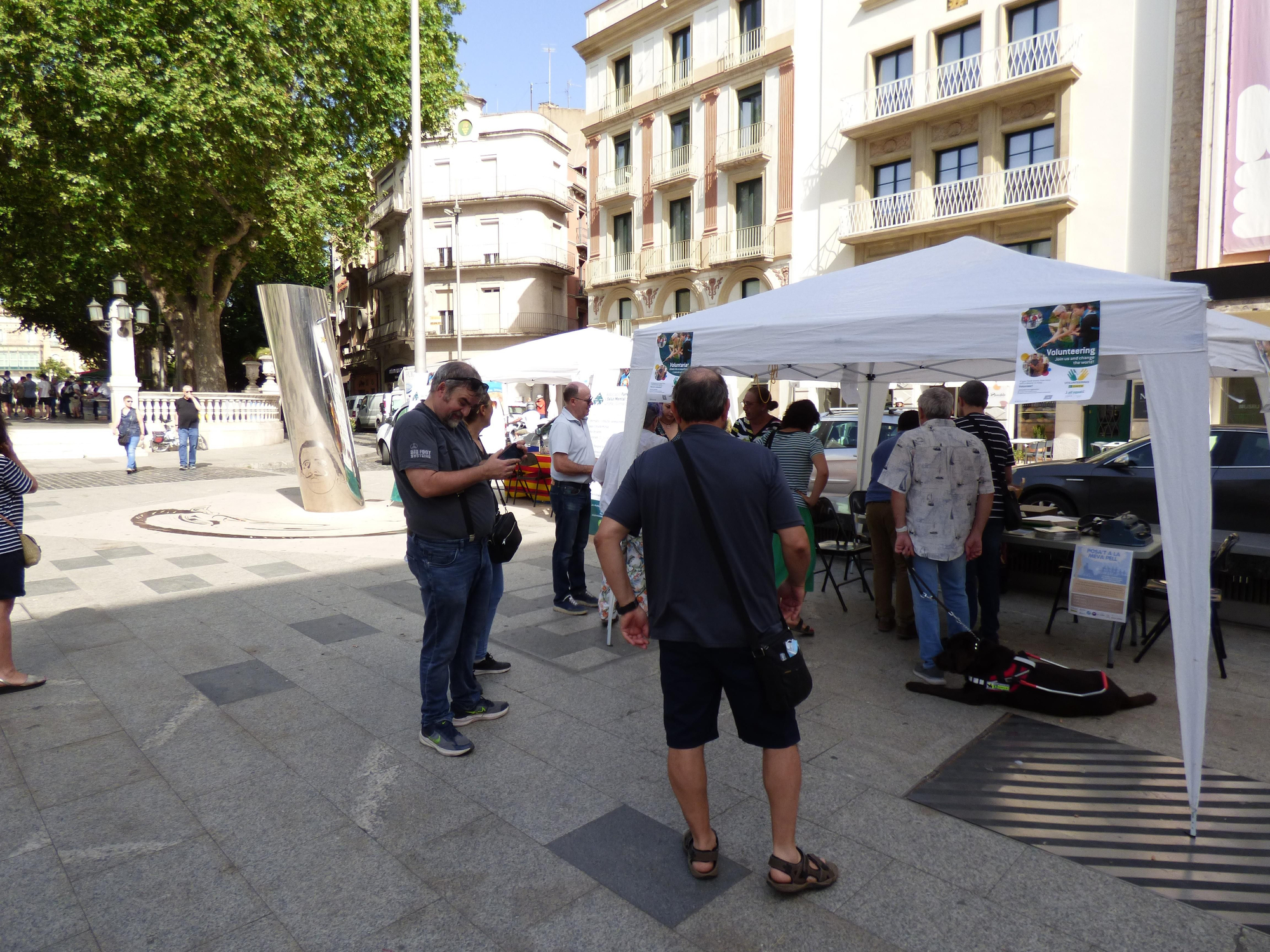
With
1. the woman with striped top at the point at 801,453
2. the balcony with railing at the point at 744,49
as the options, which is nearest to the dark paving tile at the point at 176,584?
the woman with striped top at the point at 801,453

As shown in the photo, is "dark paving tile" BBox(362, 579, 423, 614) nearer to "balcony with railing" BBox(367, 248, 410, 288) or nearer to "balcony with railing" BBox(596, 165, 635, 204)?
"balcony with railing" BBox(596, 165, 635, 204)

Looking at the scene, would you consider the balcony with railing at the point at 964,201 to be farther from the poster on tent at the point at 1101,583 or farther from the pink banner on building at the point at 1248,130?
the poster on tent at the point at 1101,583

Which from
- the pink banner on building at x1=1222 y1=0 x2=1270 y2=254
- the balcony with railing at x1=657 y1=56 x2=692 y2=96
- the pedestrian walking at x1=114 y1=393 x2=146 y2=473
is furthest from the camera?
the balcony with railing at x1=657 y1=56 x2=692 y2=96

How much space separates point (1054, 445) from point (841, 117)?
1076cm

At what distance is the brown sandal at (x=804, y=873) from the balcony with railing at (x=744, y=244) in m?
22.4

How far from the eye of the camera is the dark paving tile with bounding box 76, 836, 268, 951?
8.27 ft

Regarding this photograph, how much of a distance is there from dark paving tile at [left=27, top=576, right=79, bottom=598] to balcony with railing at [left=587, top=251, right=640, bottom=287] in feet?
73.4

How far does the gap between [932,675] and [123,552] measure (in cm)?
821

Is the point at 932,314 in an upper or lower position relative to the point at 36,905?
upper

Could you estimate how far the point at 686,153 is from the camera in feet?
85.8

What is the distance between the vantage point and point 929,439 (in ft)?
15.0

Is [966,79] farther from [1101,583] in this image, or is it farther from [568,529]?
[568,529]

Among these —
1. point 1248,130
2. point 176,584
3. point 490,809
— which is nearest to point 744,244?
point 1248,130

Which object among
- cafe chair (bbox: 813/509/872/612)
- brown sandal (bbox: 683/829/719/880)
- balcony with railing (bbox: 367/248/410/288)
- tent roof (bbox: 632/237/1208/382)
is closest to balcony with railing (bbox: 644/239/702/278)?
cafe chair (bbox: 813/509/872/612)
